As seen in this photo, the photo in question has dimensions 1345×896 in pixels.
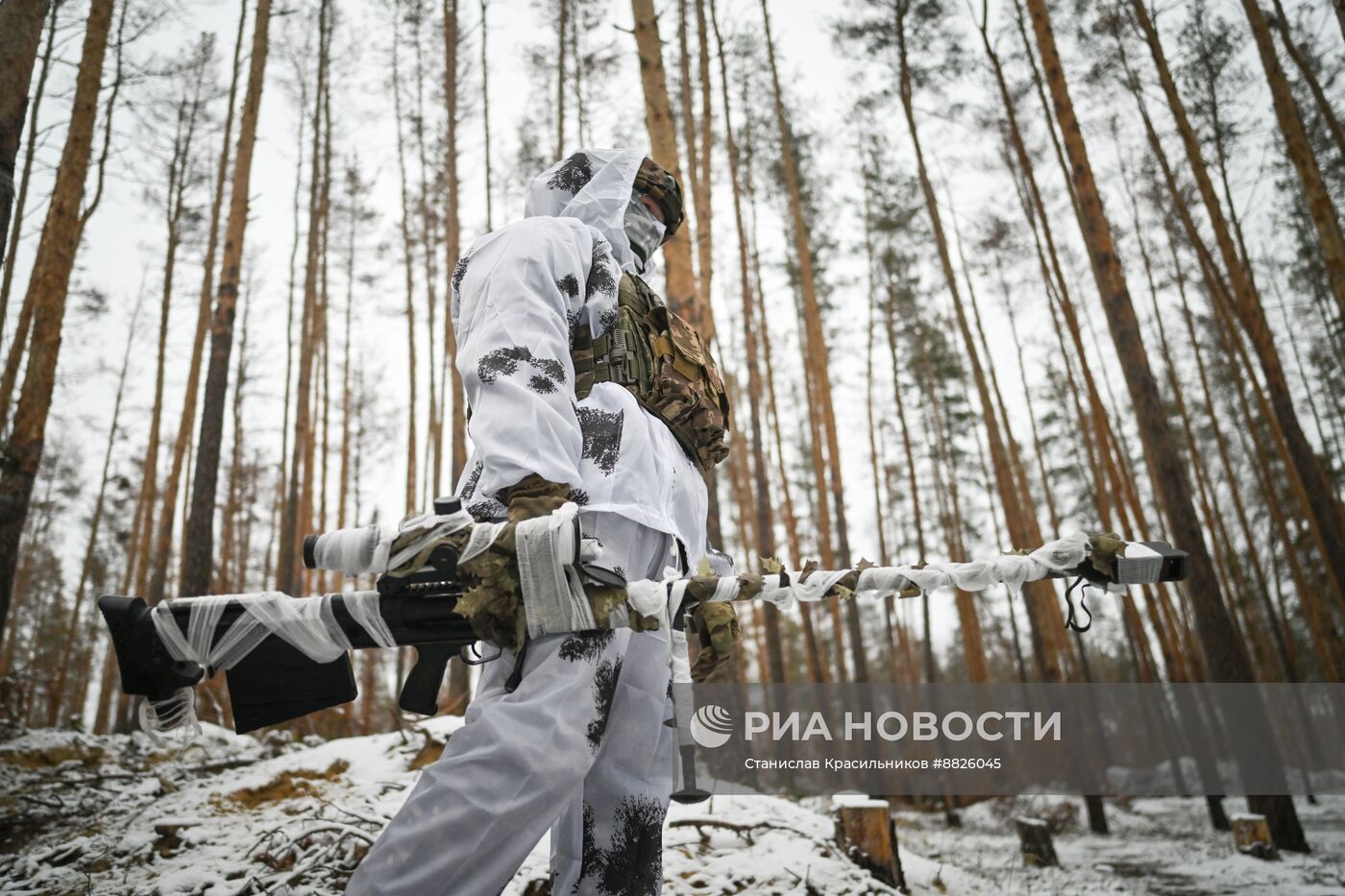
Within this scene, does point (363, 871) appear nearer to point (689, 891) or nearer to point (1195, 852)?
point (689, 891)

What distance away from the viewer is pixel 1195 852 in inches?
285

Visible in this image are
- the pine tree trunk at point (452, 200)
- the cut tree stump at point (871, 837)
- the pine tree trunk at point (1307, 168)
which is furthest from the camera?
the pine tree trunk at point (452, 200)

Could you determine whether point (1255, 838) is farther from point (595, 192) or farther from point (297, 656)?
point (297, 656)

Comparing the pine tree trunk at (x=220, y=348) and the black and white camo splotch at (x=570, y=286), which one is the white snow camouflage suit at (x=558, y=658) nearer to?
the black and white camo splotch at (x=570, y=286)

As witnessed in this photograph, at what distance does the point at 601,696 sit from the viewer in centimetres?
134

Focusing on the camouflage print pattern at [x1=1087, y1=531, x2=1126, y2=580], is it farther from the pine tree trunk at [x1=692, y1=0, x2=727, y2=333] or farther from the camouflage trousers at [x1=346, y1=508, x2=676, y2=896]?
the pine tree trunk at [x1=692, y1=0, x2=727, y2=333]

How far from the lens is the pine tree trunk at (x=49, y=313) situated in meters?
4.06

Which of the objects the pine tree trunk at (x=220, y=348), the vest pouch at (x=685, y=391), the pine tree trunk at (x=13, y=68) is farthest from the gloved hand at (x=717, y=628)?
the pine tree trunk at (x=220, y=348)

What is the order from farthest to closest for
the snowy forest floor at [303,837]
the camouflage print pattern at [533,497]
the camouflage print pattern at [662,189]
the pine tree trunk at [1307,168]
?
the pine tree trunk at [1307,168], the snowy forest floor at [303,837], the camouflage print pattern at [662,189], the camouflage print pattern at [533,497]

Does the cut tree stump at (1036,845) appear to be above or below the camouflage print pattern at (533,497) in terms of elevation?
below

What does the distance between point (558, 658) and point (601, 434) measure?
1.57ft

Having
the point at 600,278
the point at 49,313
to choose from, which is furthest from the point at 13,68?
the point at 600,278

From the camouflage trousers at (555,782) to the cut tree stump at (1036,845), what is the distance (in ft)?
19.3

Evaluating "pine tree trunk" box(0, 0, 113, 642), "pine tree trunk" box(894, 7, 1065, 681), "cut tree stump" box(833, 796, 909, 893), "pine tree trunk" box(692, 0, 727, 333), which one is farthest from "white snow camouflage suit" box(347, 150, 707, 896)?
"pine tree trunk" box(894, 7, 1065, 681)
